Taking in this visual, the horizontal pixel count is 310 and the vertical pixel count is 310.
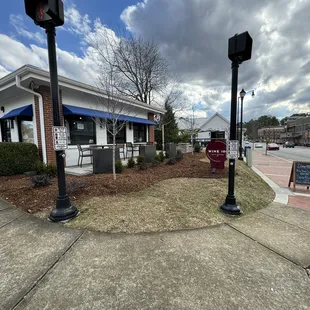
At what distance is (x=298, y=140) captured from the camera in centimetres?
7106

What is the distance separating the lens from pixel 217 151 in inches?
266

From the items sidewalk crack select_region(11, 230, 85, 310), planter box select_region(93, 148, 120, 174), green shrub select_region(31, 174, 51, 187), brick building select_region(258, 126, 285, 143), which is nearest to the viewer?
sidewalk crack select_region(11, 230, 85, 310)

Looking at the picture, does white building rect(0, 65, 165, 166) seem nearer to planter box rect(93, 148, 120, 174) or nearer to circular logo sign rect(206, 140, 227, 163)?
planter box rect(93, 148, 120, 174)

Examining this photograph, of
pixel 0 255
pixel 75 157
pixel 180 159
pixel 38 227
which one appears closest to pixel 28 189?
pixel 38 227

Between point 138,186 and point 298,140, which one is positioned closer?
point 138,186

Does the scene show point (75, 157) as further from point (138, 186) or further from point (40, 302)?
point (40, 302)

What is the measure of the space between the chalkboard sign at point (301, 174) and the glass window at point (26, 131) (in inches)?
427

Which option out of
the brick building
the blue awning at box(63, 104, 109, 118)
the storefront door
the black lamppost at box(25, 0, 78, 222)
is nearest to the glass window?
the storefront door

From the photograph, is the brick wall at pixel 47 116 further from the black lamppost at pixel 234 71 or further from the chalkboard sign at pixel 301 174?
the chalkboard sign at pixel 301 174

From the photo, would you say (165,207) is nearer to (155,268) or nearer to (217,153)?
(155,268)

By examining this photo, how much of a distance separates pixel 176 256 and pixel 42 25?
13.9ft

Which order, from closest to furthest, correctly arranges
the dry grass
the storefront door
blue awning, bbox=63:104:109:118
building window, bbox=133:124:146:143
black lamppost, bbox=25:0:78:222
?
black lamppost, bbox=25:0:78:222
the dry grass
blue awning, bbox=63:104:109:118
the storefront door
building window, bbox=133:124:146:143

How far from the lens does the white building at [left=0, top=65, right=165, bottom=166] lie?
22.0 feet

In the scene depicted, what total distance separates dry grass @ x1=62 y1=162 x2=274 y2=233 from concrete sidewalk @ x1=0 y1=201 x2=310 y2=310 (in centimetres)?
25
